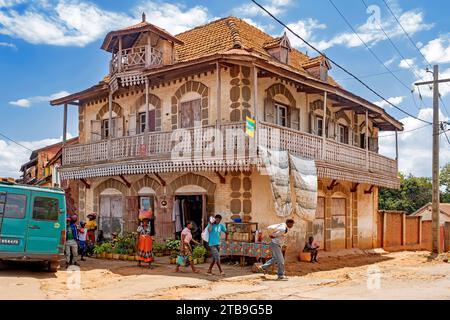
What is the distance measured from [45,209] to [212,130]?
5.38 metres

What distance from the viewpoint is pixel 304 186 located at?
15039 mm

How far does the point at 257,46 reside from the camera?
724 inches

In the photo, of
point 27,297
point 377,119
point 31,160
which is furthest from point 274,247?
point 31,160

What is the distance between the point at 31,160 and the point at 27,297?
35.5m

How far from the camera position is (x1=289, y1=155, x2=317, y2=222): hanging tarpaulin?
48.9 feet

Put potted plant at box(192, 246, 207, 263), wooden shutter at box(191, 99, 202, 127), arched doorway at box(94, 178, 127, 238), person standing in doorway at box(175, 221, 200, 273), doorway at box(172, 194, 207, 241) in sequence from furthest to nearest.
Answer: arched doorway at box(94, 178, 127, 238) → doorway at box(172, 194, 207, 241) → wooden shutter at box(191, 99, 202, 127) → potted plant at box(192, 246, 207, 263) → person standing in doorway at box(175, 221, 200, 273)

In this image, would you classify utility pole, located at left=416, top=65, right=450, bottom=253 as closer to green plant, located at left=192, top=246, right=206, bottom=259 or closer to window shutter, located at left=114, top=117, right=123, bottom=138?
green plant, located at left=192, top=246, right=206, bottom=259

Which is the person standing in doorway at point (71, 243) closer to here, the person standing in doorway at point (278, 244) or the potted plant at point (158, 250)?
the potted plant at point (158, 250)

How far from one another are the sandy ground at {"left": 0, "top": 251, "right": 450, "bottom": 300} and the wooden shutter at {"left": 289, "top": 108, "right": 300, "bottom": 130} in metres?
5.01

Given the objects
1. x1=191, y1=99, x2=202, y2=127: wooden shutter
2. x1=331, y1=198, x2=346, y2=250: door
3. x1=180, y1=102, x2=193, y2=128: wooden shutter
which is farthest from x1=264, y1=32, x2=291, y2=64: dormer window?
x1=331, y1=198, x2=346, y2=250: door

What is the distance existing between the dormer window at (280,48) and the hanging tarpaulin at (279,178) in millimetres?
5191
